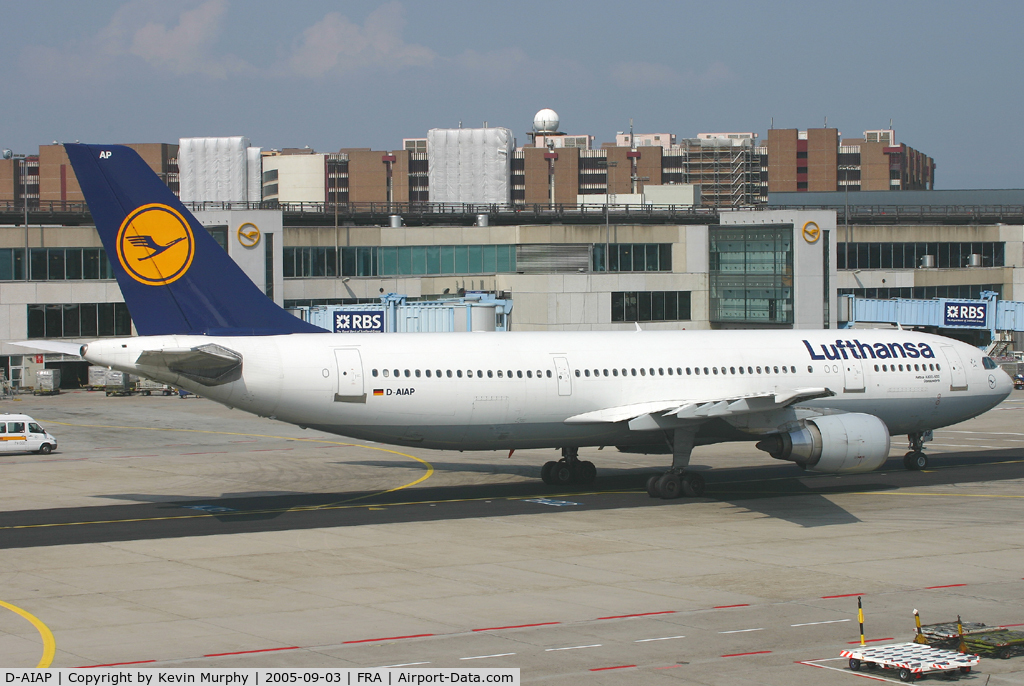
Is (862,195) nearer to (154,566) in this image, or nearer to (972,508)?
(972,508)

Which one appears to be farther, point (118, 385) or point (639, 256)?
point (639, 256)

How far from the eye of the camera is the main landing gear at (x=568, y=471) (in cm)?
3844

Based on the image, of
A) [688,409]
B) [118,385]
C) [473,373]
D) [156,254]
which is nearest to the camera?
[156,254]

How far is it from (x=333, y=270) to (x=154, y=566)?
215ft

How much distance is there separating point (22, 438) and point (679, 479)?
30.3 m

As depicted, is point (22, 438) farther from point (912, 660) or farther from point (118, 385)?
point (912, 660)

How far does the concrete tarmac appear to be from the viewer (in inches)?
750

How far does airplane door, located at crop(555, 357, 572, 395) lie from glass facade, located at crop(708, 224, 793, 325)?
4852 centimetres

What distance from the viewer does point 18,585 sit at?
24062mm

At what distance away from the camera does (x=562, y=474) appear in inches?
1513

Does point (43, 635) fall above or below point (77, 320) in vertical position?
below

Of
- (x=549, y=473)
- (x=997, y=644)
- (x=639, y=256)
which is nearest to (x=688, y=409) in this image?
(x=549, y=473)

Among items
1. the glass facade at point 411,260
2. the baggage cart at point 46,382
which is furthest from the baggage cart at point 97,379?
the glass facade at point 411,260

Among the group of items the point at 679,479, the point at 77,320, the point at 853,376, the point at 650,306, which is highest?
the point at 650,306
